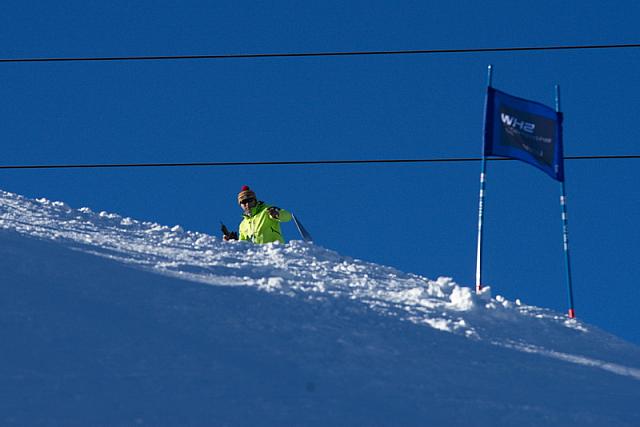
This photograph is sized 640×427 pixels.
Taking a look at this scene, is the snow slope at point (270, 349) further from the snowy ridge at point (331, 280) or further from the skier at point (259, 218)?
the skier at point (259, 218)

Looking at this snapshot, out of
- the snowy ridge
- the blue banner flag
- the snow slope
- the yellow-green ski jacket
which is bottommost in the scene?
the snow slope

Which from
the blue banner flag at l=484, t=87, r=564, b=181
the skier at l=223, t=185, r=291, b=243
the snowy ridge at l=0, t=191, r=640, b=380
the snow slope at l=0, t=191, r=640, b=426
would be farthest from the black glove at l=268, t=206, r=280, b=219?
the blue banner flag at l=484, t=87, r=564, b=181

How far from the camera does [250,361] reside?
22.6 feet

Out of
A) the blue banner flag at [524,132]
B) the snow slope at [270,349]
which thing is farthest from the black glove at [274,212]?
the blue banner flag at [524,132]

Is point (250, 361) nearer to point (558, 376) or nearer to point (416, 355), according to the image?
point (416, 355)

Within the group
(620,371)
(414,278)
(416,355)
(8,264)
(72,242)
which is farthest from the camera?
(414,278)

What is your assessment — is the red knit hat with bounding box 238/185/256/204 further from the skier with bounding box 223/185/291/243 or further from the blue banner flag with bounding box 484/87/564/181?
the blue banner flag with bounding box 484/87/564/181

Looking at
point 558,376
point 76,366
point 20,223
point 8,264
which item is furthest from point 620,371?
point 20,223

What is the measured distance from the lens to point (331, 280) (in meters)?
9.68

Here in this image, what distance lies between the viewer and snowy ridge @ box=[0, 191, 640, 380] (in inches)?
334

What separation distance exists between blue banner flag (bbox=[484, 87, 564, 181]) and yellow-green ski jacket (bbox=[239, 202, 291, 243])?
2.54m

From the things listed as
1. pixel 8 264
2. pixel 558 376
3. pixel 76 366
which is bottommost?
pixel 76 366

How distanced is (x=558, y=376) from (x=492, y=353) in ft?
1.76

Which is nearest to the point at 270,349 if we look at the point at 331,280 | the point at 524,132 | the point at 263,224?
the point at 331,280
